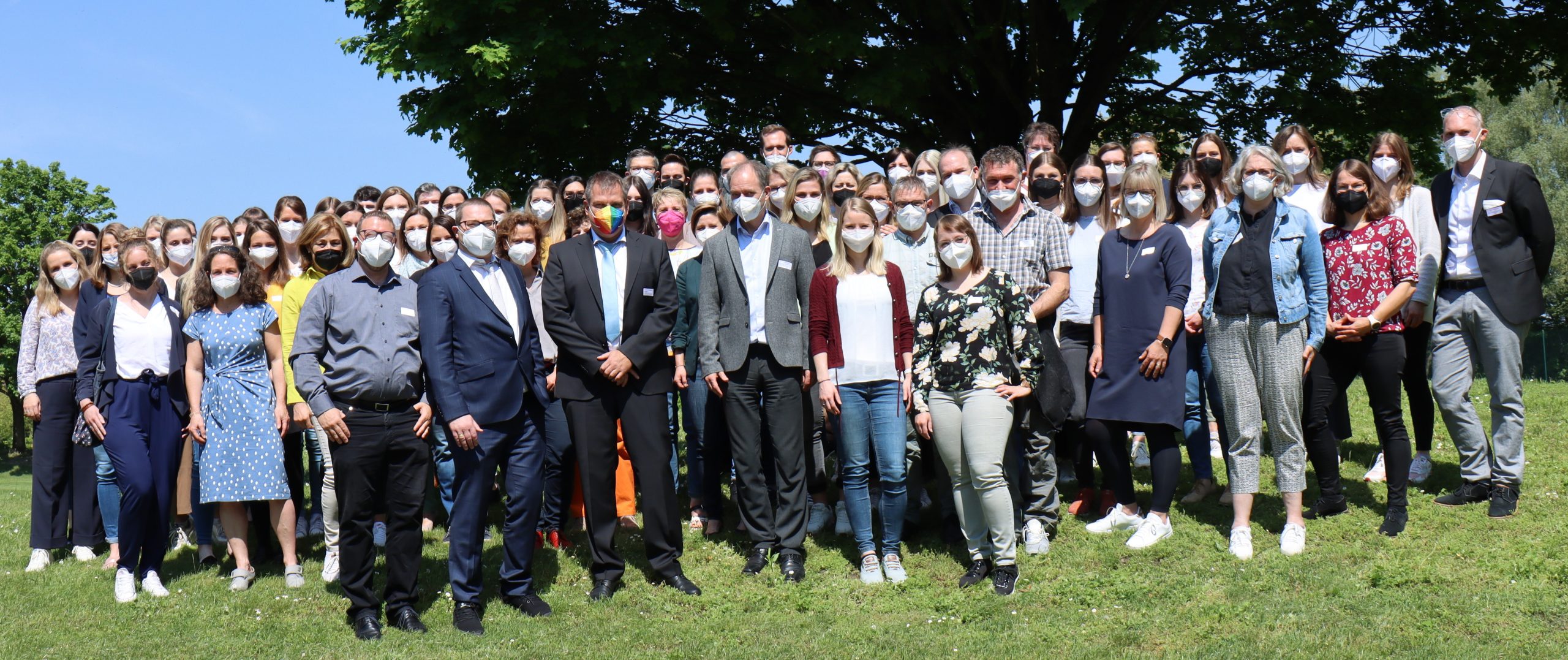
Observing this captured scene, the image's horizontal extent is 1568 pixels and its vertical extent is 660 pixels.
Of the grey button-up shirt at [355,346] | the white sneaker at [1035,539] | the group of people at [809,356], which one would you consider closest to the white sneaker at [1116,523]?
the group of people at [809,356]

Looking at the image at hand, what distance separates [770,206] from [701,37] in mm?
7244

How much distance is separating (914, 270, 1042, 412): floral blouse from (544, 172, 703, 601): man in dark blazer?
1489mm

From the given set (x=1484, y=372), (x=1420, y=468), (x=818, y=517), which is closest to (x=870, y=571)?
(x=818, y=517)

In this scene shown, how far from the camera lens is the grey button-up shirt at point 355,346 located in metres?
5.95

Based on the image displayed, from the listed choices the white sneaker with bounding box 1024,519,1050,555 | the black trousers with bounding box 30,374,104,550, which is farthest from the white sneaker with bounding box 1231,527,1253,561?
the black trousers with bounding box 30,374,104,550

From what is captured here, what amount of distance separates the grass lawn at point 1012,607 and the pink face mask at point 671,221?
79.1 inches

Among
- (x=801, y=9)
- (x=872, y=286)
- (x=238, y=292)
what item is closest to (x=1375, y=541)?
(x=872, y=286)

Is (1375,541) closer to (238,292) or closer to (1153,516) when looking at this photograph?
(1153,516)

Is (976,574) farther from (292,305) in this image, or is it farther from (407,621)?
(292,305)

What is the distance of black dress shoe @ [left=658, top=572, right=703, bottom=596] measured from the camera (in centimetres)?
659

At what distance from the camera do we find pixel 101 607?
265 inches

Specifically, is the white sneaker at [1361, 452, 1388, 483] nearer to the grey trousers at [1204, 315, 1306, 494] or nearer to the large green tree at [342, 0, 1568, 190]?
the grey trousers at [1204, 315, 1306, 494]

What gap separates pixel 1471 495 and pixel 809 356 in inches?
165

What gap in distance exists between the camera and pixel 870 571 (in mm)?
6691
